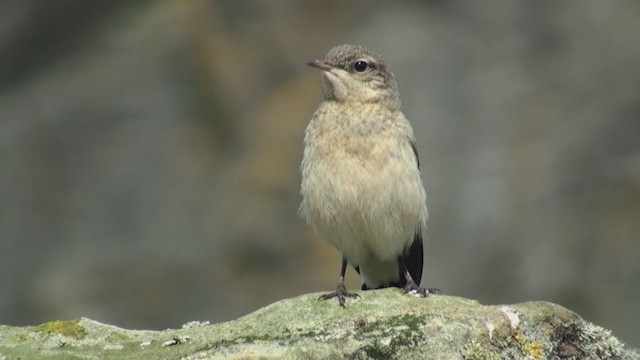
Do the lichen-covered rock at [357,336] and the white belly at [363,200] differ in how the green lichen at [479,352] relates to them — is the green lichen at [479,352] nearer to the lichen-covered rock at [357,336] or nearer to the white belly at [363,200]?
the lichen-covered rock at [357,336]

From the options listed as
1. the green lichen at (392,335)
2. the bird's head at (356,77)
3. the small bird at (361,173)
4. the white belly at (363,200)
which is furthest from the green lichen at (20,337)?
the bird's head at (356,77)

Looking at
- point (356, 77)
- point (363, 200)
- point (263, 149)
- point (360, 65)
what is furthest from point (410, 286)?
point (263, 149)

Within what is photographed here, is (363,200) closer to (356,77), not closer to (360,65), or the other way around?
(356,77)

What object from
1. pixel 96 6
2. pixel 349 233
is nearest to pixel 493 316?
pixel 349 233

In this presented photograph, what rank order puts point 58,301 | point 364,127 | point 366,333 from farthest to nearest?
point 58,301 → point 364,127 → point 366,333

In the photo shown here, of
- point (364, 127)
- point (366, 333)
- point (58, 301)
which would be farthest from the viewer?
point (58, 301)

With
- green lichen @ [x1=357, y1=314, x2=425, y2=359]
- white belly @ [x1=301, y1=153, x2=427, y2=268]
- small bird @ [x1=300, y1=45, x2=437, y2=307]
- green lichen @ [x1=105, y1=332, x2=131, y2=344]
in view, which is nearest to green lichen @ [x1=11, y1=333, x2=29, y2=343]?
green lichen @ [x1=105, y1=332, x2=131, y2=344]

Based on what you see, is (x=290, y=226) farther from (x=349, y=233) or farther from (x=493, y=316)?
(x=493, y=316)
